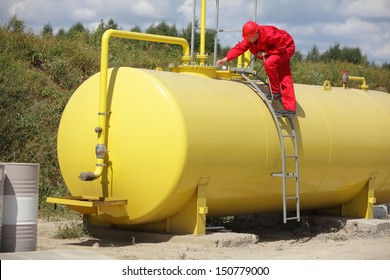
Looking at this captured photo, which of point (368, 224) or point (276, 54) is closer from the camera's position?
point (276, 54)

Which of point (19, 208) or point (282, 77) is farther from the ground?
point (282, 77)

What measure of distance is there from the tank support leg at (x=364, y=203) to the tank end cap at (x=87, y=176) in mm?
4854

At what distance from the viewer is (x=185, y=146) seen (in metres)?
8.91

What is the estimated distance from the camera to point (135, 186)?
9.22 meters

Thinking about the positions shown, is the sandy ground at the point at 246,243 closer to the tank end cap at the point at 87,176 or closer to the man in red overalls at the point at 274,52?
the tank end cap at the point at 87,176

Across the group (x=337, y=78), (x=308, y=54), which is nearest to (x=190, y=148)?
(x=337, y=78)

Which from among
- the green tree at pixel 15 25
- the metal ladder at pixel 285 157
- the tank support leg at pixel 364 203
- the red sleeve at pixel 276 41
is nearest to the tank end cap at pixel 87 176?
the metal ladder at pixel 285 157

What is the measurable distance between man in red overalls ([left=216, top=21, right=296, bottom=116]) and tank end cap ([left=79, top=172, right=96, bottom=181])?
2455 millimetres

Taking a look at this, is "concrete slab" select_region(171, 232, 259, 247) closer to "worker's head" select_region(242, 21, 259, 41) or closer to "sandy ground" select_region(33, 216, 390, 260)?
"sandy ground" select_region(33, 216, 390, 260)

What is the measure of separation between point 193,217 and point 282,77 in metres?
2.43

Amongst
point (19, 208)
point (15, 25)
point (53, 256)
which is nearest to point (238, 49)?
point (19, 208)

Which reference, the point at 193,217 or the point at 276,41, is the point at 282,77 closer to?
the point at 276,41

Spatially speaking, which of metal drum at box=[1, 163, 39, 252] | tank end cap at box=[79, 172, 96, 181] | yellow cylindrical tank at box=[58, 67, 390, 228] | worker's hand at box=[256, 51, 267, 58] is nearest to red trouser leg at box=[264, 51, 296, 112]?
worker's hand at box=[256, 51, 267, 58]

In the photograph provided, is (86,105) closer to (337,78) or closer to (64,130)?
(64,130)
